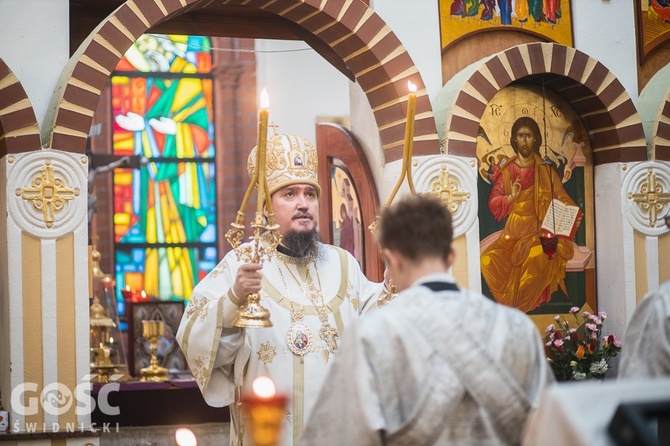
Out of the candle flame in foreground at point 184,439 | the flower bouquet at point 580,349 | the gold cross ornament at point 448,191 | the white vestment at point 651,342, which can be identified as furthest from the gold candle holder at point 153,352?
the candle flame in foreground at point 184,439

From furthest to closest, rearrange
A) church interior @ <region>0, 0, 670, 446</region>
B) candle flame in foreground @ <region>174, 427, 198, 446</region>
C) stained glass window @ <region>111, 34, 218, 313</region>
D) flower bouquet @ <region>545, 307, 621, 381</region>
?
stained glass window @ <region>111, 34, 218, 313</region>
flower bouquet @ <region>545, 307, 621, 381</region>
church interior @ <region>0, 0, 670, 446</region>
candle flame in foreground @ <region>174, 427, 198, 446</region>

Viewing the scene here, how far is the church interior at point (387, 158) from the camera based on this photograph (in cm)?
576

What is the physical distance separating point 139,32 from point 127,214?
7593mm

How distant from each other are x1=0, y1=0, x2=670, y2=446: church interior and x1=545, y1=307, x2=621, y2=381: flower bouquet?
0.05m

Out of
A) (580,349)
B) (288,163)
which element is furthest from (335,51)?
(580,349)

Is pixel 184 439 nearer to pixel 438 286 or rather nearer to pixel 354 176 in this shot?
pixel 438 286

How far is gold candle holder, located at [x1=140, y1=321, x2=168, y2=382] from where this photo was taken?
8562 mm

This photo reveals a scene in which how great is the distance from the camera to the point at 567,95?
7.28 meters

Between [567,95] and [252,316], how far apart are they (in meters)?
3.77

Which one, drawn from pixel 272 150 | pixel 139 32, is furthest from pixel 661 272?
pixel 139 32

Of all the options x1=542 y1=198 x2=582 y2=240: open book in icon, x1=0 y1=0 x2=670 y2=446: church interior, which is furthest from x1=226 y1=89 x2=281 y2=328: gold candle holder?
x1=542 y1=198 x2=582 y2=240: open book in icon

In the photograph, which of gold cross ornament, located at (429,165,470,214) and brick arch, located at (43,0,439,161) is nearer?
brick arch, located at (43,0,439,161)

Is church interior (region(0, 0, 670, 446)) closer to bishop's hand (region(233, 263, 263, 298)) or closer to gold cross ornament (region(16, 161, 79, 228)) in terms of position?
gold cross ornament (region(16, 161, 79, 228))

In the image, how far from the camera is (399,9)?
22.7 feet
